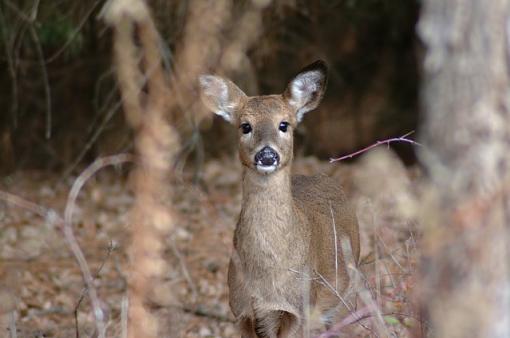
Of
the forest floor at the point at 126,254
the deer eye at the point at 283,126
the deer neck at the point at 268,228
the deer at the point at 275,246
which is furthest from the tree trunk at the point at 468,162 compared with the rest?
the deer eye at the point at 283,126

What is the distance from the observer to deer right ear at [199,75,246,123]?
6410 millimetres

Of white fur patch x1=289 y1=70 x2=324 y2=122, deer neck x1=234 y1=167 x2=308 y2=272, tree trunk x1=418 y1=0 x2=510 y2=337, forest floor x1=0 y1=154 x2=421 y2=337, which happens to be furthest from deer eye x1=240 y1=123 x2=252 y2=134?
tree trunk x1=418 y1=0 x2=510 y2=337

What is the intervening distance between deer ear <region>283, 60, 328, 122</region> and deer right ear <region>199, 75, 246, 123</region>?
0.31 metres

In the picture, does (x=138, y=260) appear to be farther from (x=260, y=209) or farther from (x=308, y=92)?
(x=308, y=92)

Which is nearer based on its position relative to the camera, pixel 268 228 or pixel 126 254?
pixel 268 228

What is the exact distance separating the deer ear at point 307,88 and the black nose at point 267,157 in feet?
2.36

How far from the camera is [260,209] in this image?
18.4 feet

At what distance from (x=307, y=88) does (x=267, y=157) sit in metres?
0.92

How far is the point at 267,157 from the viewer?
5.59m

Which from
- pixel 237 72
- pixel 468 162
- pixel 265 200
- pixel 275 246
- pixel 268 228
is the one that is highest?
pixel 237 72

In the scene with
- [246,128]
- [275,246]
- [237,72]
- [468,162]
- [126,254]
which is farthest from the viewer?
[237,72]

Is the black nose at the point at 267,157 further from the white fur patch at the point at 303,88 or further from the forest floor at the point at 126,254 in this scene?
the white fur patch at the point at 303,88

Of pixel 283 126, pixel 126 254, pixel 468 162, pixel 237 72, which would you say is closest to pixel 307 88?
pixel 283 126

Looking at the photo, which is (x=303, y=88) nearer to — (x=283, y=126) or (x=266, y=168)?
(x=283, y=126)
